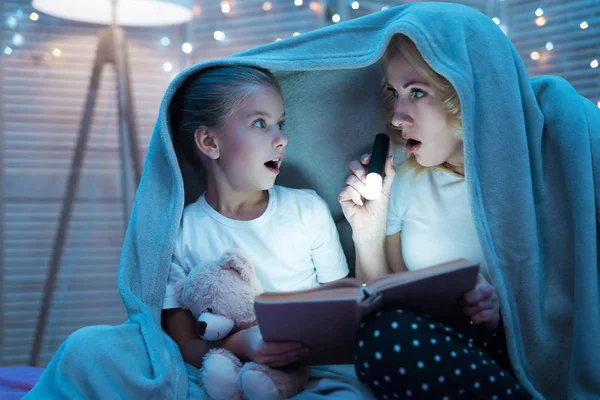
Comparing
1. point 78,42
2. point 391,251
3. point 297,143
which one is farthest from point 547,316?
point 78,42

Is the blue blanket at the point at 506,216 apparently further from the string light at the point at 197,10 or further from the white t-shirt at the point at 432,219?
the string light at the point at 197,10

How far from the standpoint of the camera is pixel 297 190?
1.32m

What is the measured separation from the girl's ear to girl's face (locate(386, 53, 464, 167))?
359 millimetres

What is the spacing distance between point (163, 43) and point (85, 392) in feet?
4.63

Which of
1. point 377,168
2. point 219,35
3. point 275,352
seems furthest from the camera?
A: point 219,35

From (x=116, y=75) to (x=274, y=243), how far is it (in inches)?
40.0

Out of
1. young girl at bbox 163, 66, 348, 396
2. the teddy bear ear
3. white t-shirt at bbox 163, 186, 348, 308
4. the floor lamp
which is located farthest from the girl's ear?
the floor lamp

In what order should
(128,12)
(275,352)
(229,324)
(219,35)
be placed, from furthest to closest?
(219,35) < (128,12) < (229,324) < (275,352)

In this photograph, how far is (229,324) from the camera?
1063 millimetres

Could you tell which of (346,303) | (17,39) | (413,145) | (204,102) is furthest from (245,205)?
(17,39)

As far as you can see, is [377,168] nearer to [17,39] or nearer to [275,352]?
[275,352]

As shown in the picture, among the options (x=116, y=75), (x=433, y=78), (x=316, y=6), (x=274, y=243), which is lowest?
(x=274, y=243)

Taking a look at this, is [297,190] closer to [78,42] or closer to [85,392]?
[85,392]

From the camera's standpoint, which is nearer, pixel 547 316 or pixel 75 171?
pixel 547 316
